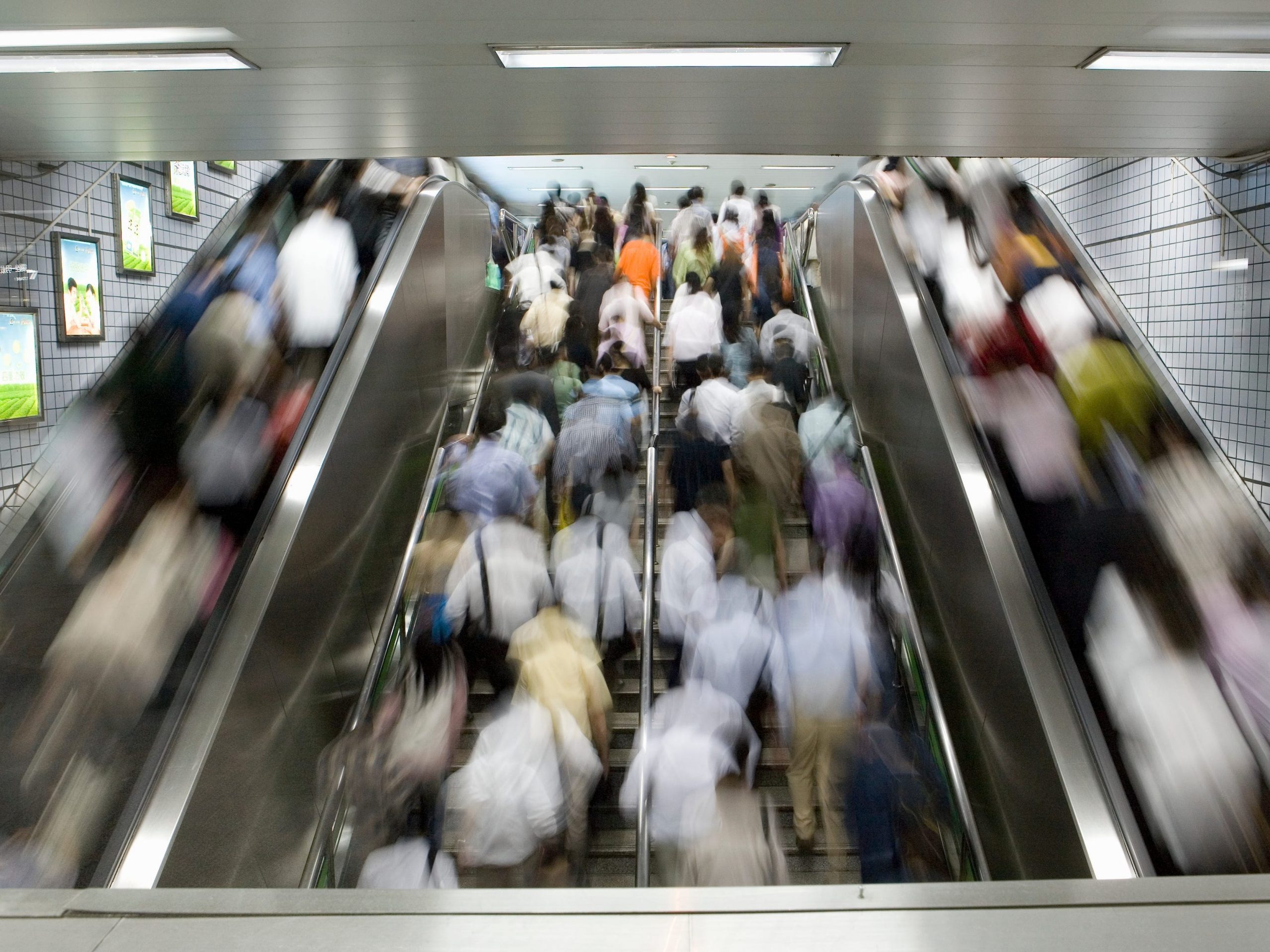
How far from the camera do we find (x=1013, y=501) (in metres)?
4.55

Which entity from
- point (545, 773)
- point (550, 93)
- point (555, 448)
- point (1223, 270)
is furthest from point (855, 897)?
point (1223, 270)

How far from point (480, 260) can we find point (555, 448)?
3.93m

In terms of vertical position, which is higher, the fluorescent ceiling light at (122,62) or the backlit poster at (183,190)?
the backlit poster at (183,190)

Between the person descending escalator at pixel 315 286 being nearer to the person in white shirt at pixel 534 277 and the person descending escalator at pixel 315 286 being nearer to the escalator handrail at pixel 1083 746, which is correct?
the person in white shirt at pixel 534 277

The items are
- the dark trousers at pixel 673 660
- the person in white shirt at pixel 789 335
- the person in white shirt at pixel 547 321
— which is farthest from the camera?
the person in white shirt at pixel 547 321

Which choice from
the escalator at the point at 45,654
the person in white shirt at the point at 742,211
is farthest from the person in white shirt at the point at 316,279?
the person in white shirt at the point at 742,211

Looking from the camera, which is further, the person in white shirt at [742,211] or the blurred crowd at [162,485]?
the person in white shirt at [742,211]

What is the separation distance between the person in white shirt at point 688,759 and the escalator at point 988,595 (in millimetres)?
1128

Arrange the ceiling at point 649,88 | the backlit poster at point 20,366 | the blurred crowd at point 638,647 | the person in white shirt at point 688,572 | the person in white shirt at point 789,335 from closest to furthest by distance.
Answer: the ceiling at point 649,88
the blurred crowd at point 638,647
the person in white shirt at point 688,572
the backlit poster at point 20,366
the person in white shirt at point 789,335

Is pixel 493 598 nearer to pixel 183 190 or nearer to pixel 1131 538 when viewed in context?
pixel 1131 538

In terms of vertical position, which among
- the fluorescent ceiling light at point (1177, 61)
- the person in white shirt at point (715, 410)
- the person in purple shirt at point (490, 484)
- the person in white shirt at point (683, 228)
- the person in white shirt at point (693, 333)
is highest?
the person in white shirt at point (683, 228)

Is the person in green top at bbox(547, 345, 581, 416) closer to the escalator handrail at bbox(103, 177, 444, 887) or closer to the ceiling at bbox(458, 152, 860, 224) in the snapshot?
the escalator handrail at bbox(103, 177, 444, 887)

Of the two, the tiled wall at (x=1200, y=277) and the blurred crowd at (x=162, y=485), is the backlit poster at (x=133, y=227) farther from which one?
the tiled wall at (x=1200, y=277)

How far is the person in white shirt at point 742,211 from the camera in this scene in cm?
1015
